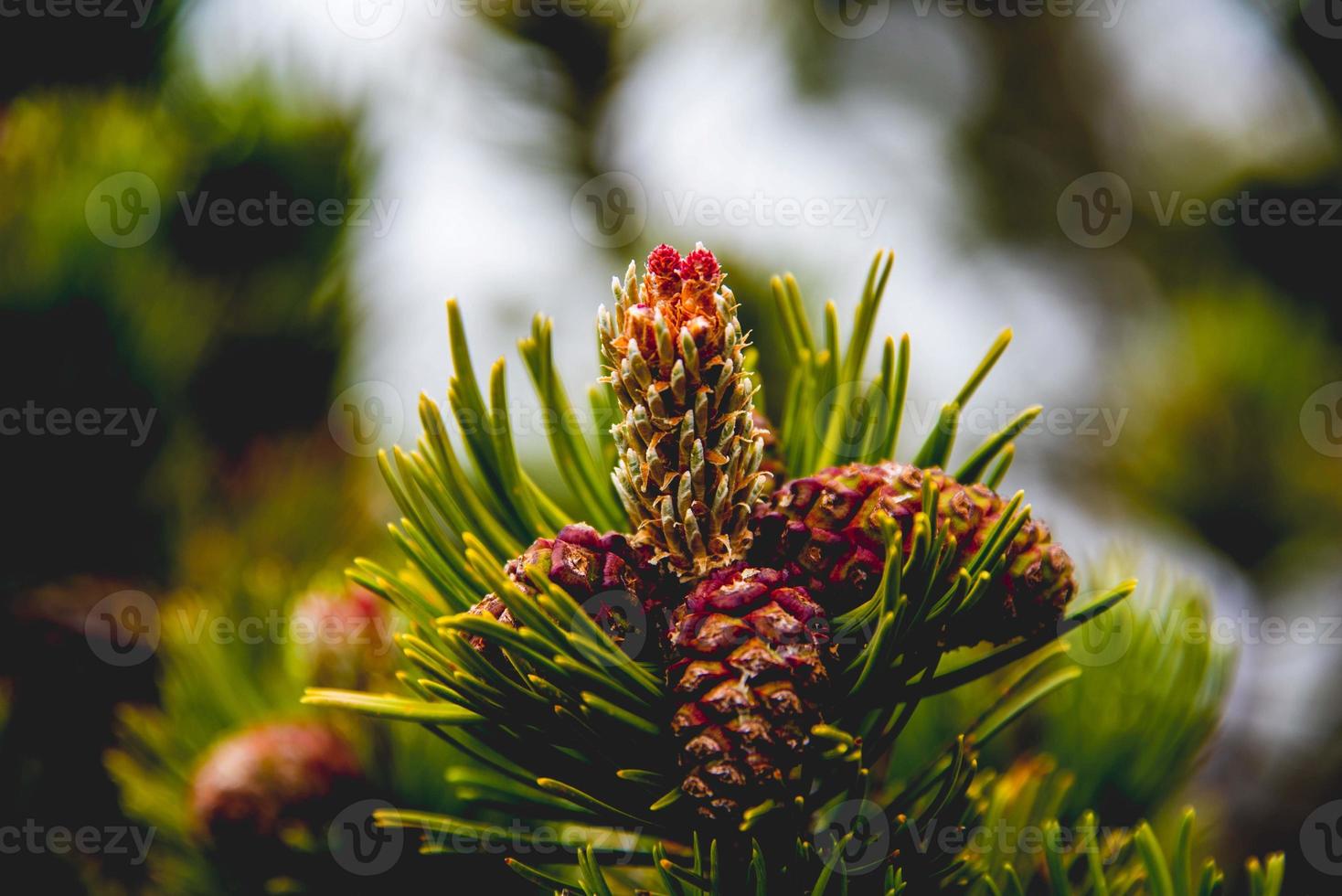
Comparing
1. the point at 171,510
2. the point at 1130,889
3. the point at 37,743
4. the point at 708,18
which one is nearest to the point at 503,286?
the point at 708,18

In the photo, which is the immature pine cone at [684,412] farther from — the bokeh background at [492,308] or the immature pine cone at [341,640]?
the immature pine cone at [341,640]

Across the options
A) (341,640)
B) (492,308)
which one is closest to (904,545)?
(341,640)

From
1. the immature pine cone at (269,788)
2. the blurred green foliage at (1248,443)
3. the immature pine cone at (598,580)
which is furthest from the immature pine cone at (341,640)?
the blurred green foliage at (1248,443)

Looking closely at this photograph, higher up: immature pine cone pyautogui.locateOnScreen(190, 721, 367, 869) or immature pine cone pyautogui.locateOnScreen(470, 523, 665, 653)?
immature pine cone pyautogui.locateOnScreen(470, 523, 665, 653)

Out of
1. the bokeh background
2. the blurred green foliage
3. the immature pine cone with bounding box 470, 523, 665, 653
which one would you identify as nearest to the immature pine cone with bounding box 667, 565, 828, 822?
the immature pine cone with bounding box 470, 523, 665, 653

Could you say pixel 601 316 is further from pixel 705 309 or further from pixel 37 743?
pixel 37 743

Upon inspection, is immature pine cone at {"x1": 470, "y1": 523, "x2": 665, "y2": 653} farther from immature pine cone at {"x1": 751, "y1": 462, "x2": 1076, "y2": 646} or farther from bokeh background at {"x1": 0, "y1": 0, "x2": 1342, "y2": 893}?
bokeh background at {"x1": 0, "y1": 0, "x2": 1342, "y2": 893}

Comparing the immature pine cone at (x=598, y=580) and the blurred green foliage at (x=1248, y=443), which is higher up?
the blurred green foliage at (x=1248, y=443)
